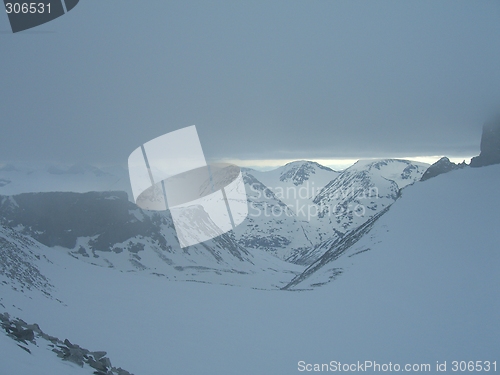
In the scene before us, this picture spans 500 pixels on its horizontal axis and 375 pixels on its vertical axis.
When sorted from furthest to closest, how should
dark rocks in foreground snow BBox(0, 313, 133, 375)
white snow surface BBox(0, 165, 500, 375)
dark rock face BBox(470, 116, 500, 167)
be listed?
dark rock face BBox(470, 116, 500, 167), white snow surface BBox(0, 165, 500, 375), dark rocks in foreground snow BBox(0, 313, 133, 375)

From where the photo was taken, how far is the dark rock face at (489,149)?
62.1 meters

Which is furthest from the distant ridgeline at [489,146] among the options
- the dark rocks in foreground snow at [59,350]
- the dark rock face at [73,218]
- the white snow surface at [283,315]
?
the dark rock face at [73,218]

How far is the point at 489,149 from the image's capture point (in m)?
64.3

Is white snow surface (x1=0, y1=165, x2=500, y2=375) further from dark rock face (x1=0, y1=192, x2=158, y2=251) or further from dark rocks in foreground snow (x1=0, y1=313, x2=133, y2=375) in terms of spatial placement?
dark rock face (x1=0, y1=192, x2=158, y2=251)

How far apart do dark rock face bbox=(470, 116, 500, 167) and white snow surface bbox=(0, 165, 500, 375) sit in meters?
27.5

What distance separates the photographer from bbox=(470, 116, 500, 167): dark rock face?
62128 mm

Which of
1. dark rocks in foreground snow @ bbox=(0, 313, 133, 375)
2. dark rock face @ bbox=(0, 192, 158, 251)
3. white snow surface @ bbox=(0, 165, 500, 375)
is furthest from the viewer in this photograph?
dark rock face @ bbox=(0, 192, 158, 251)

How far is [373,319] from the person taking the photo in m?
25.7

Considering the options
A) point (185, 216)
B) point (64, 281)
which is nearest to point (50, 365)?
point (64, 281)

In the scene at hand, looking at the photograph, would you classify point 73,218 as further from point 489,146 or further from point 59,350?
point 59,350

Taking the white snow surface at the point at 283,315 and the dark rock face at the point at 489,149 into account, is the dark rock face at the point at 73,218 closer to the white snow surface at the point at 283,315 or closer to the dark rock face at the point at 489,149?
the white snow surface at the point at 283,315

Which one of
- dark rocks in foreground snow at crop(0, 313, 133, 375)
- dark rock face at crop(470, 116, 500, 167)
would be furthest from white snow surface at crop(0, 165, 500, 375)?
dark rock face at crop(470, 116, 500, 167)

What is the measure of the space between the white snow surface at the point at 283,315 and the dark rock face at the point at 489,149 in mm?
27526

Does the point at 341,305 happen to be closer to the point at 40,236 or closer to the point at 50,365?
the point at 50,365
